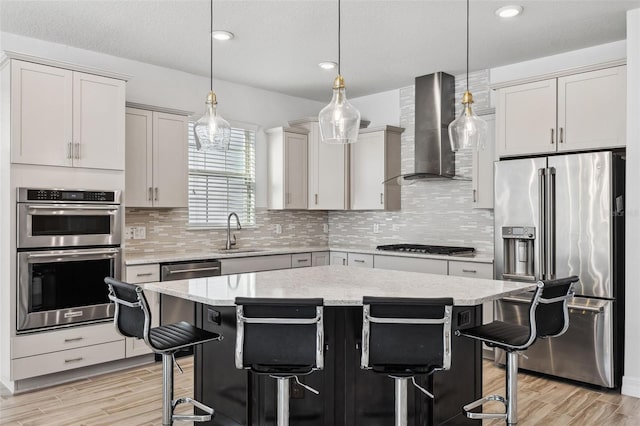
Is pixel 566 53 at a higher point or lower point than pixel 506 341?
higher

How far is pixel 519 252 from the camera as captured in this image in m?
4.23

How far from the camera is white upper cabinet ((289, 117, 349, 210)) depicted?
6.01 m

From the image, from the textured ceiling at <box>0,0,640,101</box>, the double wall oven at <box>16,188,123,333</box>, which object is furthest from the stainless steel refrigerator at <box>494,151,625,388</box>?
the double wall oven at <box>16,188,123,333</box>

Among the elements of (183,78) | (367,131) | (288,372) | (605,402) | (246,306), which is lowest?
(605,402)

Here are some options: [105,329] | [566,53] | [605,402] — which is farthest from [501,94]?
[105,329]

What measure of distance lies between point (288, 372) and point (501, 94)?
3.35m

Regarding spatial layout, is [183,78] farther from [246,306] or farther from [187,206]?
[246,306]

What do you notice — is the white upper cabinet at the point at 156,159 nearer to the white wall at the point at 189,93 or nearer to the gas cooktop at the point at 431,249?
the white wall at the point at 189,93

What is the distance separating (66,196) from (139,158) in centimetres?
85

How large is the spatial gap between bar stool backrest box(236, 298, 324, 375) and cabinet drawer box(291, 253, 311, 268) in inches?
132

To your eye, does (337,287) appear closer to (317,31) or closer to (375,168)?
(317,31)

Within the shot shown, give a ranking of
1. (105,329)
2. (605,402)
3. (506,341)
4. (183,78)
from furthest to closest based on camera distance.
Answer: (183,78) → (105,329) → (605,402) → (506,341)

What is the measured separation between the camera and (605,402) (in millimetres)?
3545

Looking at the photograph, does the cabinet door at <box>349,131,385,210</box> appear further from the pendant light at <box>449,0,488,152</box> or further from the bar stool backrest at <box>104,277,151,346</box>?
the bar stool backrest at <box>104,277,151,346</box>
